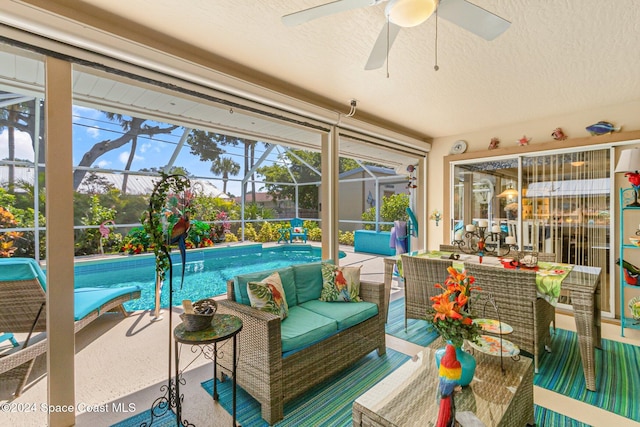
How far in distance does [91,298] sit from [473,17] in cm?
386

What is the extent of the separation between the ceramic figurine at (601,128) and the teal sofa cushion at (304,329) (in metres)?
3.97

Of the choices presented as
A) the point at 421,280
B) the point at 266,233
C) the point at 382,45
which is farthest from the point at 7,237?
the point at 266,233

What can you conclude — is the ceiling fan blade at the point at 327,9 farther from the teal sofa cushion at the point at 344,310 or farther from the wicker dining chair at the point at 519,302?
the wicker dining chair at the point at 519,302

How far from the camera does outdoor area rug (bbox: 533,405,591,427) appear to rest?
1812mm

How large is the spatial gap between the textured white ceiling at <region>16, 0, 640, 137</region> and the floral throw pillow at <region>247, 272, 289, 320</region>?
185cm

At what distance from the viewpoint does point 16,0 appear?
1570 mm

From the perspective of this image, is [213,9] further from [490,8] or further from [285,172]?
[285,172]

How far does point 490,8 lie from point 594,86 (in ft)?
6.81

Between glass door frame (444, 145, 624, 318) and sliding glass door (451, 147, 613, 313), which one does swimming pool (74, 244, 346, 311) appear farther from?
glass door frame (444, 145, 624, 318)

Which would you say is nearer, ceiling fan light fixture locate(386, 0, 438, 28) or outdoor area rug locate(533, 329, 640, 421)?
ceiling fan light fixture locate(386, 0, 438, 28)

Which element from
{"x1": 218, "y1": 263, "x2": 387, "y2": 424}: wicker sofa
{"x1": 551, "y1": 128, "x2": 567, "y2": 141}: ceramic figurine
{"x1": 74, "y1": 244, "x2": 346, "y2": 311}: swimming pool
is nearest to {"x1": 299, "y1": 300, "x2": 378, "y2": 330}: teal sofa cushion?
{"x1": 218, "y1": 263, "x2": 387, "y2": 424}: wicker sofa

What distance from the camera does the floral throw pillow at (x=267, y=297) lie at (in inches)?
83.5

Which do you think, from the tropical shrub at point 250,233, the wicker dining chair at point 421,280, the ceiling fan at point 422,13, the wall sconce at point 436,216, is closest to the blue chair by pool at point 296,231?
the tropical shrub at point 250,233

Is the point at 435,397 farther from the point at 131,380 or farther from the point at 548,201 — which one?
the point at 548,201
